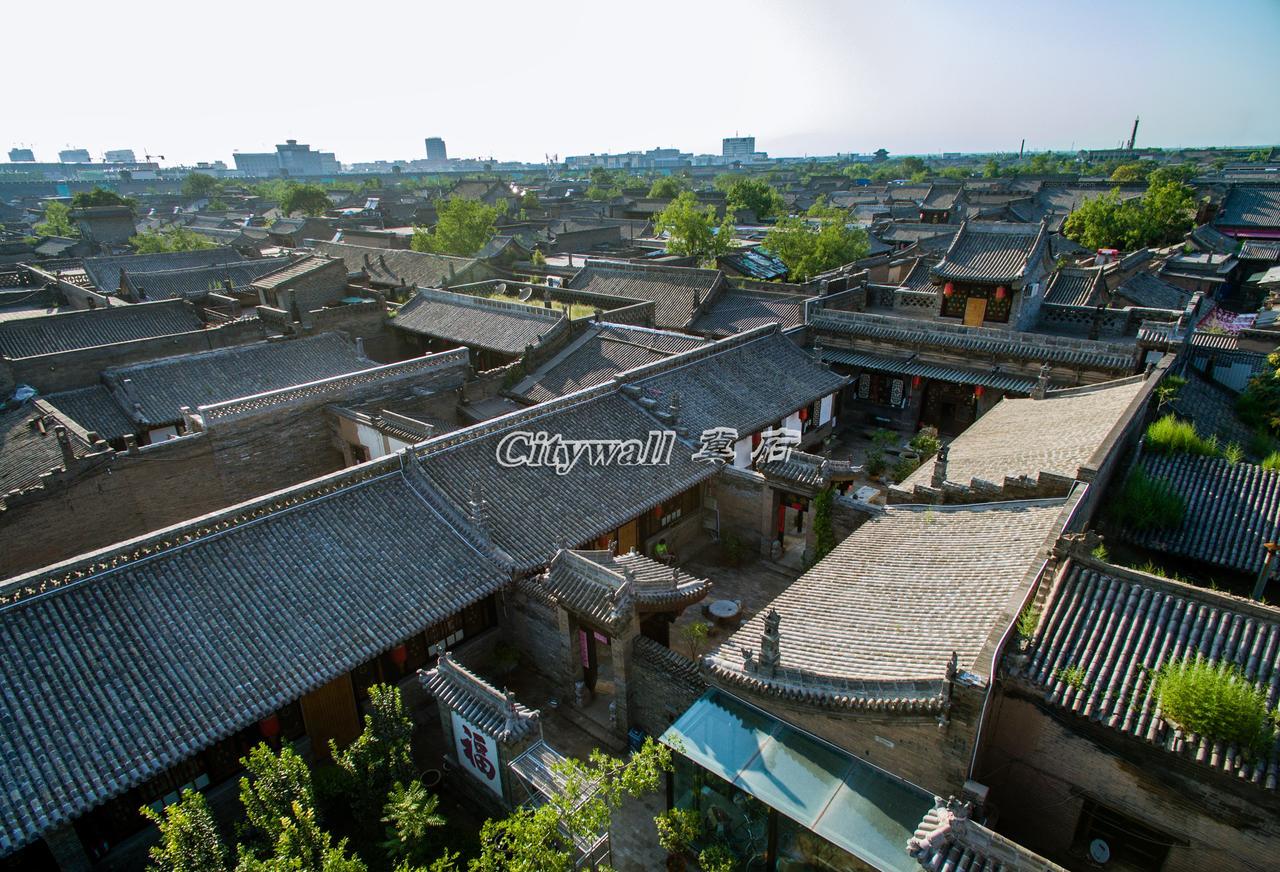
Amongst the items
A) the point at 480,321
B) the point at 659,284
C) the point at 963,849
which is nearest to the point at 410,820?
the point at 963,849

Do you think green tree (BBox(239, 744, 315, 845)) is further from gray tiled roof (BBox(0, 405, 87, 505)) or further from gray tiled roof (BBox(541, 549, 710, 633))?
gray tiled roof (BBox(0, 405, 87, 505))

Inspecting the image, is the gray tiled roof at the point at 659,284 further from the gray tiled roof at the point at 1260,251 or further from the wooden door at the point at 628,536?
the gray tiled roof at the point at 1260,251

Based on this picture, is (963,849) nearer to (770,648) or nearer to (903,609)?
(770,648)

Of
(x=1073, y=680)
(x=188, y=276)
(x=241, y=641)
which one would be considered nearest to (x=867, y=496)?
(x=1073, y=680)

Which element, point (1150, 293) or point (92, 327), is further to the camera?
point (1150, 293)

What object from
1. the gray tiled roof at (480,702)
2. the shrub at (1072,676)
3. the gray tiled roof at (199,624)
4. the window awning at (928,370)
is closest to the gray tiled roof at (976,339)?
the window awning at (928,370)

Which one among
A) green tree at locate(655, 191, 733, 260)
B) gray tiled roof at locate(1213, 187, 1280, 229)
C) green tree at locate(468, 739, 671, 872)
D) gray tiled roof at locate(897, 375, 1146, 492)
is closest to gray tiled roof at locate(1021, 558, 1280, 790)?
gray tiled roof at locate(897, 375, 1146, 492)
